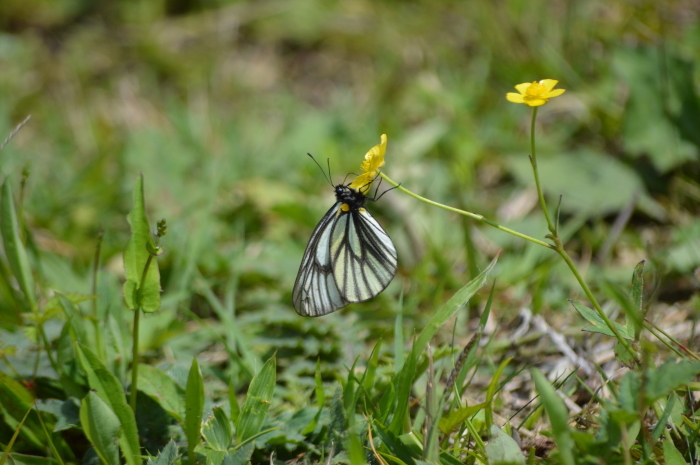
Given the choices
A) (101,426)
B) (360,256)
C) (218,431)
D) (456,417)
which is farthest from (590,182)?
(101,426)

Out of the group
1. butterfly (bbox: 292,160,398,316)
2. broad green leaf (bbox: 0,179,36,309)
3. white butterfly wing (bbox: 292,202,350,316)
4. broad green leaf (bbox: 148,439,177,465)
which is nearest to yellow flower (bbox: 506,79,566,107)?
butterfly (bbox: 292,160,398,316)

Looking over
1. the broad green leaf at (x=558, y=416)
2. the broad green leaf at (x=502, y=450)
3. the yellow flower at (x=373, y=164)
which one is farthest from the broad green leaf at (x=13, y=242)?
the broad green leaf at (x=558, y=416)

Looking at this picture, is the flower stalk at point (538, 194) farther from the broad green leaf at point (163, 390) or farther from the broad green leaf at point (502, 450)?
the broad green leaf at point (163, 390)

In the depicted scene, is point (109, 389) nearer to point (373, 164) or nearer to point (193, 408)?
point (193, 408)

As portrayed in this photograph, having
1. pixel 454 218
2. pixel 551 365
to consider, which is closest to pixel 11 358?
pixel 551 365

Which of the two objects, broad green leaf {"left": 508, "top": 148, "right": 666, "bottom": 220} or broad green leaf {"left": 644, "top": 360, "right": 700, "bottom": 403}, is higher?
broad green leaf {"left": 644, "top": 360, "right": 700, "bottom": 403}

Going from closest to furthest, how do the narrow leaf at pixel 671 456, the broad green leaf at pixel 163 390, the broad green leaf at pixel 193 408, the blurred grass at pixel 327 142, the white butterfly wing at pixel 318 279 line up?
the narrow leaf at pixel 671 456
the broad green leaf at pixel 193 408
the broad green leaf at pixel 163 390
the white butterfly wing at pixel 318 279
the blurred grass at pixel 327 142

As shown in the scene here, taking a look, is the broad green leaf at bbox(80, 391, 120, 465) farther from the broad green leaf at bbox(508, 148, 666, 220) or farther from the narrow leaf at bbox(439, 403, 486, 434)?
the broad green leaf at bbox(508, 148, 666, 220)
